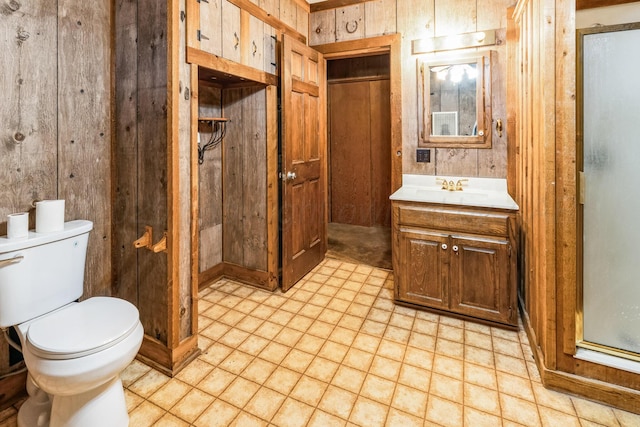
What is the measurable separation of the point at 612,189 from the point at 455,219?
837mm

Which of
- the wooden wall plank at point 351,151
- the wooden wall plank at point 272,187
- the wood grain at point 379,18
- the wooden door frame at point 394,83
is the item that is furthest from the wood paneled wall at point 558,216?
the wooden wall plank at point 351,151

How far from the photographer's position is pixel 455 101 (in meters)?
2.76

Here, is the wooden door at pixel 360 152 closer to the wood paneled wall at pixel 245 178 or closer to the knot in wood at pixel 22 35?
the wood paneled wall at pixel 245 178

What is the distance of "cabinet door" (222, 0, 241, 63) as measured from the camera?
2.20 m

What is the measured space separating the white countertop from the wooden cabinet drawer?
0.06 m

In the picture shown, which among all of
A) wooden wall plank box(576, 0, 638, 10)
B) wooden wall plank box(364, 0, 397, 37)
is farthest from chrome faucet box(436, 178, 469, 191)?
wooden wall plank box(364, 0, 397, 37)

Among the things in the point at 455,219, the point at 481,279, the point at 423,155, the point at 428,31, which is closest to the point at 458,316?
the point at 481,279

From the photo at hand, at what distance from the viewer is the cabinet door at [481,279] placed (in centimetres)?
216

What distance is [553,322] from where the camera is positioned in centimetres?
165

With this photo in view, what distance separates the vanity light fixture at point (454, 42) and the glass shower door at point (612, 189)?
1.22 meters

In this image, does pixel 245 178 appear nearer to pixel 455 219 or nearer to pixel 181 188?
pixel 181 188

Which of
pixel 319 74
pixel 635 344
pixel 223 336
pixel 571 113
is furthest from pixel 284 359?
pixel 319 74

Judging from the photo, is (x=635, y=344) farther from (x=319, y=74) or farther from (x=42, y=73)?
(x=42, y=73)

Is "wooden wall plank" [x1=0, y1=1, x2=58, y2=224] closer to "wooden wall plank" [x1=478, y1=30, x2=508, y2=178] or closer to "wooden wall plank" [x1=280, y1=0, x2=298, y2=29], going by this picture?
"wooden wall plank" [x1=280, y1=0, x2=298, y2=29]
